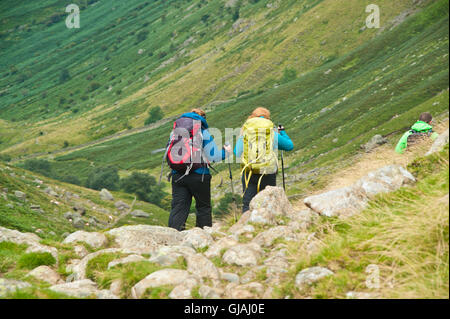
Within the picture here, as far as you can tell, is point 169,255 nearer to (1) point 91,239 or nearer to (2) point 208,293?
(2) point 208,293

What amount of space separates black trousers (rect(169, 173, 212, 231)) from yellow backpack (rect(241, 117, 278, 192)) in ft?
4.39

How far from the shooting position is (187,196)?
444 inches

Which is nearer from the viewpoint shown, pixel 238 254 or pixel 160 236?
pixel 238 254

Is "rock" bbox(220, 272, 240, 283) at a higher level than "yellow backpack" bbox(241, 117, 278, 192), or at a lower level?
lower

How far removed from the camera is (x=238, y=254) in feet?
24.2

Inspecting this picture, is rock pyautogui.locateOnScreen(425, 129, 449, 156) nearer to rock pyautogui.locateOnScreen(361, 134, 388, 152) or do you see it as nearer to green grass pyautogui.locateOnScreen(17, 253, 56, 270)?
green grass pyautogui.locateOnScreen(17, 253, 56, 270)

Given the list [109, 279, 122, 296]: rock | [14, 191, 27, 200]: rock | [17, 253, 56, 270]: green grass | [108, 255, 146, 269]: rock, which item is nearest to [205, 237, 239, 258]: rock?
[108, 255, 146, 269]: rock

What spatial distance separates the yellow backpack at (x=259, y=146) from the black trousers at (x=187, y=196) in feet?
4.39

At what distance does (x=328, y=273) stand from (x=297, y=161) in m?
69.4

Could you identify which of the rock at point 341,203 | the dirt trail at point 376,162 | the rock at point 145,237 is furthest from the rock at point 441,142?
the rock at point 145,237

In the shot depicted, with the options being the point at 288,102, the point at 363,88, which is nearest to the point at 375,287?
Answer: the point at 363,88

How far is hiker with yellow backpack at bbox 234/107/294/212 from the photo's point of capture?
1050 cm

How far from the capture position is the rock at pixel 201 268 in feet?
22.0

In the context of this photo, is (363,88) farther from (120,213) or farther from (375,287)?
(375,287)
